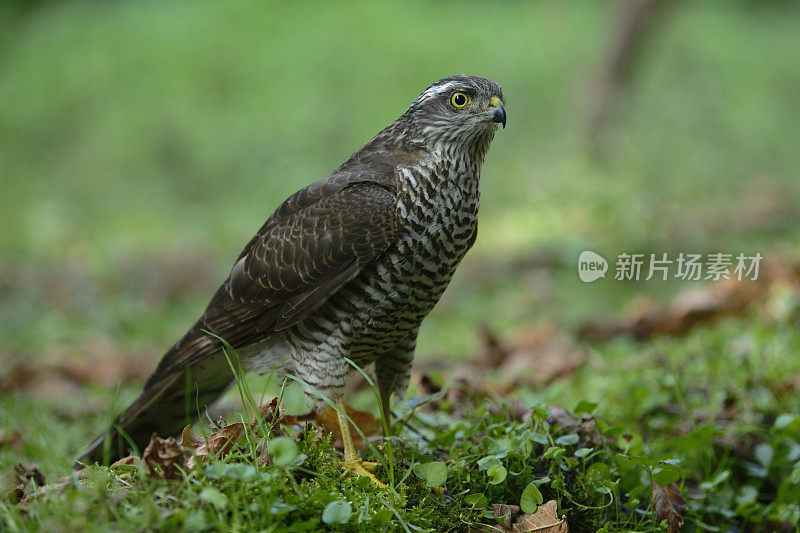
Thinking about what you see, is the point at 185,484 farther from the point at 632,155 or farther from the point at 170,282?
the point at 632,155

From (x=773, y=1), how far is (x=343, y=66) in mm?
11564

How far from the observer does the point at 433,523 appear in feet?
7.91

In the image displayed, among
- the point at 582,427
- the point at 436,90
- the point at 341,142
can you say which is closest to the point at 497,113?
the point at 436,90

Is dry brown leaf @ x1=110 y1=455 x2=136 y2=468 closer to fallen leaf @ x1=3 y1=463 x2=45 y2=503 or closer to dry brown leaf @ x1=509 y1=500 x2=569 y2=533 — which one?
fallen leaf @ x1=3 y1=463 x2=45 y2=503

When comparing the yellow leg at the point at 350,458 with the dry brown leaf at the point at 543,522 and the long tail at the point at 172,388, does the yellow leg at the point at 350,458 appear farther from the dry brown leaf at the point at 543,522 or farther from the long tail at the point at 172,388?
the long tail at the point at 172,388

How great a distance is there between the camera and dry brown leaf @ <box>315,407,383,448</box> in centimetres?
298

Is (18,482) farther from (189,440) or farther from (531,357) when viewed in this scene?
(531,357)

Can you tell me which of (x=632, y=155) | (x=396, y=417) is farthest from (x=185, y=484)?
(x=632, y=155)

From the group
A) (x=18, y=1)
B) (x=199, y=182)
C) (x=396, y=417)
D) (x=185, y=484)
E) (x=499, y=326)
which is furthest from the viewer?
(x=18, y=1)

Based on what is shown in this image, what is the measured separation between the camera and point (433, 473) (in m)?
2.45

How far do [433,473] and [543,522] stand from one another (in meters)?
0.39

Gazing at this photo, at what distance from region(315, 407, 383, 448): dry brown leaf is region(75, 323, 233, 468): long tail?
0.60m

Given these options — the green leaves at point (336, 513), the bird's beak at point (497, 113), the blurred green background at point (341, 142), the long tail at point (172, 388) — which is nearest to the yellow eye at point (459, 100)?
the bird's beak at point (497, 113)

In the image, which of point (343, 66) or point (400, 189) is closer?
point (400, 189)
